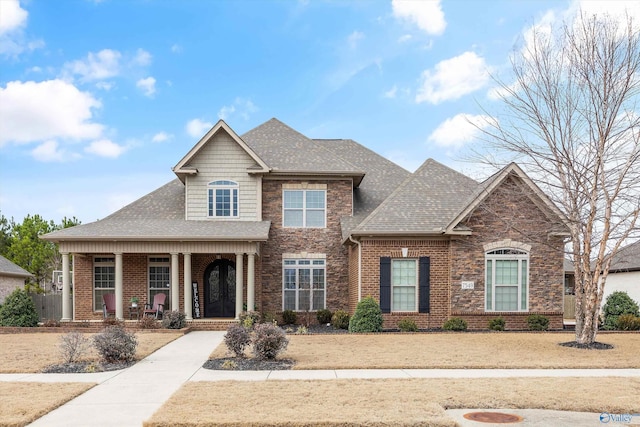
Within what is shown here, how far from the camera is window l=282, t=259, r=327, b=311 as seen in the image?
21703mm

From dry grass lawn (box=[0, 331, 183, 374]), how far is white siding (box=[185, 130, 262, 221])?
18.4 ft

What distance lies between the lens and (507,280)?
19.0 meters

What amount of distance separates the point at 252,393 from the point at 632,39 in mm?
13305

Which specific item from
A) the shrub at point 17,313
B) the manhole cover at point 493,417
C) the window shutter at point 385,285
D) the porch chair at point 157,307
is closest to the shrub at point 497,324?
the window shutter at point 385,285

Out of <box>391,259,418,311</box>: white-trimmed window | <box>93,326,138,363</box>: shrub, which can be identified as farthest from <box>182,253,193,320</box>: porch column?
<box>93,326,138,363</box>: shrub

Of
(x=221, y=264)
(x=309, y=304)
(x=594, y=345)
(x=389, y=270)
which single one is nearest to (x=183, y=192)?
(x=221, y=264)

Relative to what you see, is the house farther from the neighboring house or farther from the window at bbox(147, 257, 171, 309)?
the neighboring house

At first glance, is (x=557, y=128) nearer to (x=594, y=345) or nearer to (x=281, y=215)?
(x=594, y=345)

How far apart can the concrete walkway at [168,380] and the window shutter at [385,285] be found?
677 centimetres

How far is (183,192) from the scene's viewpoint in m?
23.4

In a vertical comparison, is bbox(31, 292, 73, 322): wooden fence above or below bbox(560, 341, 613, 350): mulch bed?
below

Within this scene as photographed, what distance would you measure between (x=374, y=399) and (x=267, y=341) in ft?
12.6

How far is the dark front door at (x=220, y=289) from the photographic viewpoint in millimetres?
21641

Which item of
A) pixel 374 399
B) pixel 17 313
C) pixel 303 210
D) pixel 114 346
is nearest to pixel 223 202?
pixel 303 210
